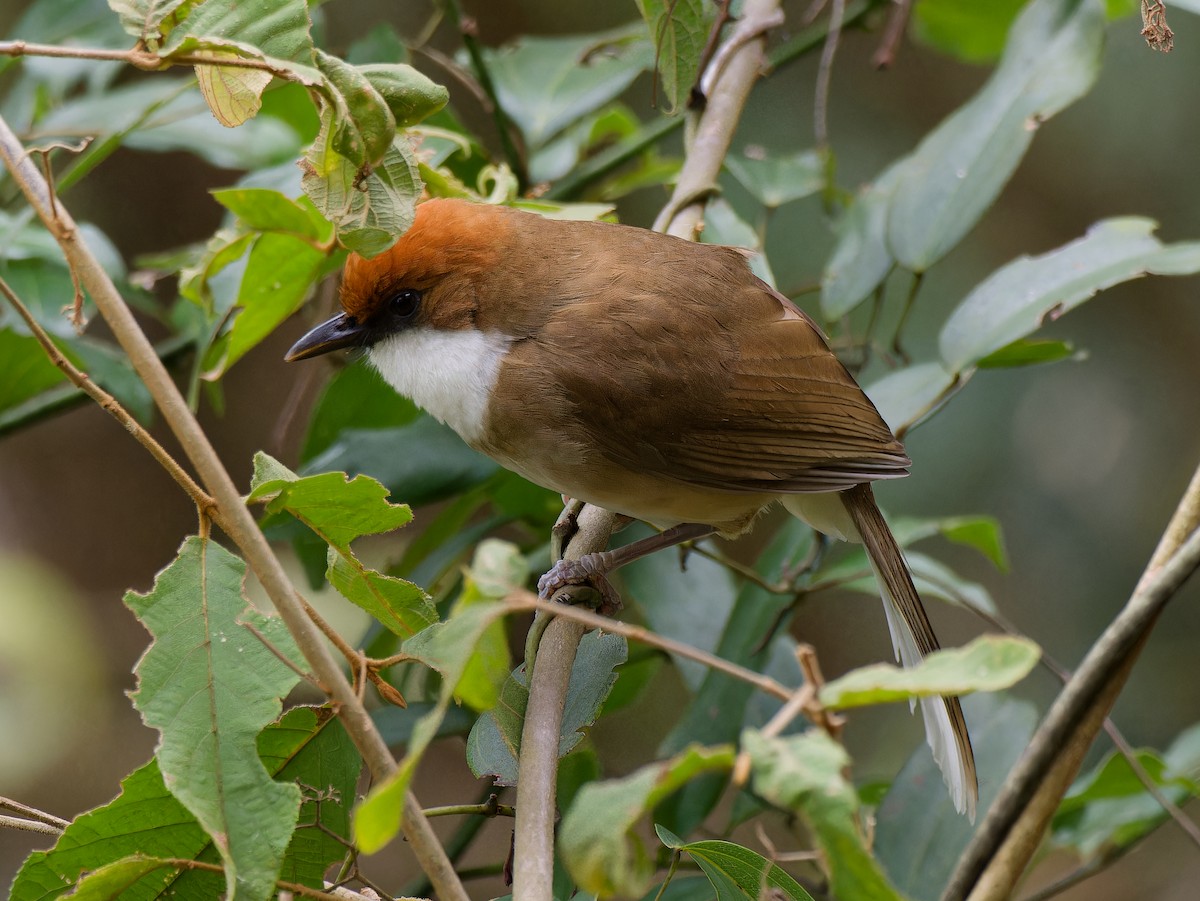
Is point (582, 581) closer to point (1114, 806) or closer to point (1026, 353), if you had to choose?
point (1026, 353)

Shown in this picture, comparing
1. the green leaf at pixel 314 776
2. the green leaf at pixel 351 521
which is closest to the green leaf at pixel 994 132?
the green leaf at pixel 351 521

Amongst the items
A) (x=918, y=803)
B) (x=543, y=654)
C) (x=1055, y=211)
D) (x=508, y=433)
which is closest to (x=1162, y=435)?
(x=1055, y=211)

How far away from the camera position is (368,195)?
158cm

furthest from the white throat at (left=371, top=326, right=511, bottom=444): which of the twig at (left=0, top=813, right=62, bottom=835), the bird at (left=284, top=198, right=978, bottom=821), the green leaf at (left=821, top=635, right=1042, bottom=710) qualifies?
the green leaf at (left=821, top=635, right=1042, bottom=710)

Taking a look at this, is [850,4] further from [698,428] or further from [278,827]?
[278,827]

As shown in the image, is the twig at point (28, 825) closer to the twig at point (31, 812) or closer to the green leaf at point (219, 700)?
the twig at point (31, 812)

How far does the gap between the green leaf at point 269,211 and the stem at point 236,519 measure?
0.69 m

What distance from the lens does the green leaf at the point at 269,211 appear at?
1973 millimetres

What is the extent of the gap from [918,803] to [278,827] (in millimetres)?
1438

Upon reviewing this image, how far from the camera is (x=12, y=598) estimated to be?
430 cm

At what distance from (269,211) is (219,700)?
3.10 feet

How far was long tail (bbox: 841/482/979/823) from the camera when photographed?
226cm

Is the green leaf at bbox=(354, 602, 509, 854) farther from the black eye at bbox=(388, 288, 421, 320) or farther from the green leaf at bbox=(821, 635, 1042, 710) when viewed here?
the black eye at bbox=(388, 288, 421, 320)

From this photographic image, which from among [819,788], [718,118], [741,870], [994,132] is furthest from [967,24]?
[819,788]
